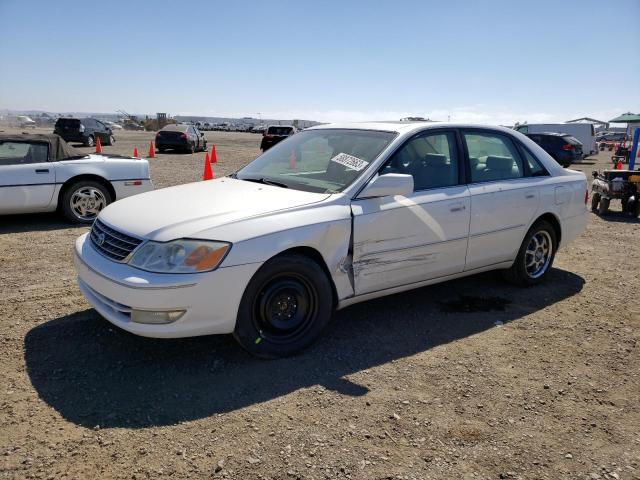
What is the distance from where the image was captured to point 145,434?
9.08 feet

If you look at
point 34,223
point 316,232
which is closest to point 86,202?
point 34,223

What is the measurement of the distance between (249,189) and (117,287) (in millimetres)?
1264

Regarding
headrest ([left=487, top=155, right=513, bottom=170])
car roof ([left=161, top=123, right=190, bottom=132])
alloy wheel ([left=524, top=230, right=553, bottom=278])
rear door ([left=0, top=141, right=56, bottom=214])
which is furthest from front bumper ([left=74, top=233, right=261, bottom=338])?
car roof ([left=161, top=123, right=190, bottom=132])

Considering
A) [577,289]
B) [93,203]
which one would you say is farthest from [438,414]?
[93,203]

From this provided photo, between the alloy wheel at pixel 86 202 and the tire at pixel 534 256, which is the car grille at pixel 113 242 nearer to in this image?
the tire at pixel 534 256

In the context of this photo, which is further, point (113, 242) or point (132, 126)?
point (132, 126)

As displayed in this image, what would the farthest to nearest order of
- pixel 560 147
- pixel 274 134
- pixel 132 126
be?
1. pixel 132 126
2. pixel 274 134
3. pixel 560 147

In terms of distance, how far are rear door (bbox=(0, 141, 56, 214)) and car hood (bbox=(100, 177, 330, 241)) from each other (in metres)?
3.85

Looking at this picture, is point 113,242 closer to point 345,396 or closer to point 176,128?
point 345,396

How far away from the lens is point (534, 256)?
5.33 m

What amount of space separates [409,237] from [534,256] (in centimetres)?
196

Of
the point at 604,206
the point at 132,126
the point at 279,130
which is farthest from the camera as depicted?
the point at 132,126

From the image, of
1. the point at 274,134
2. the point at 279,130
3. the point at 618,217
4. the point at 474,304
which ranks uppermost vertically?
the point at 279,130

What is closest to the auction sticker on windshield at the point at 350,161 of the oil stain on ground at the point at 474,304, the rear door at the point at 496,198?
the rear door at the point at 496,198
